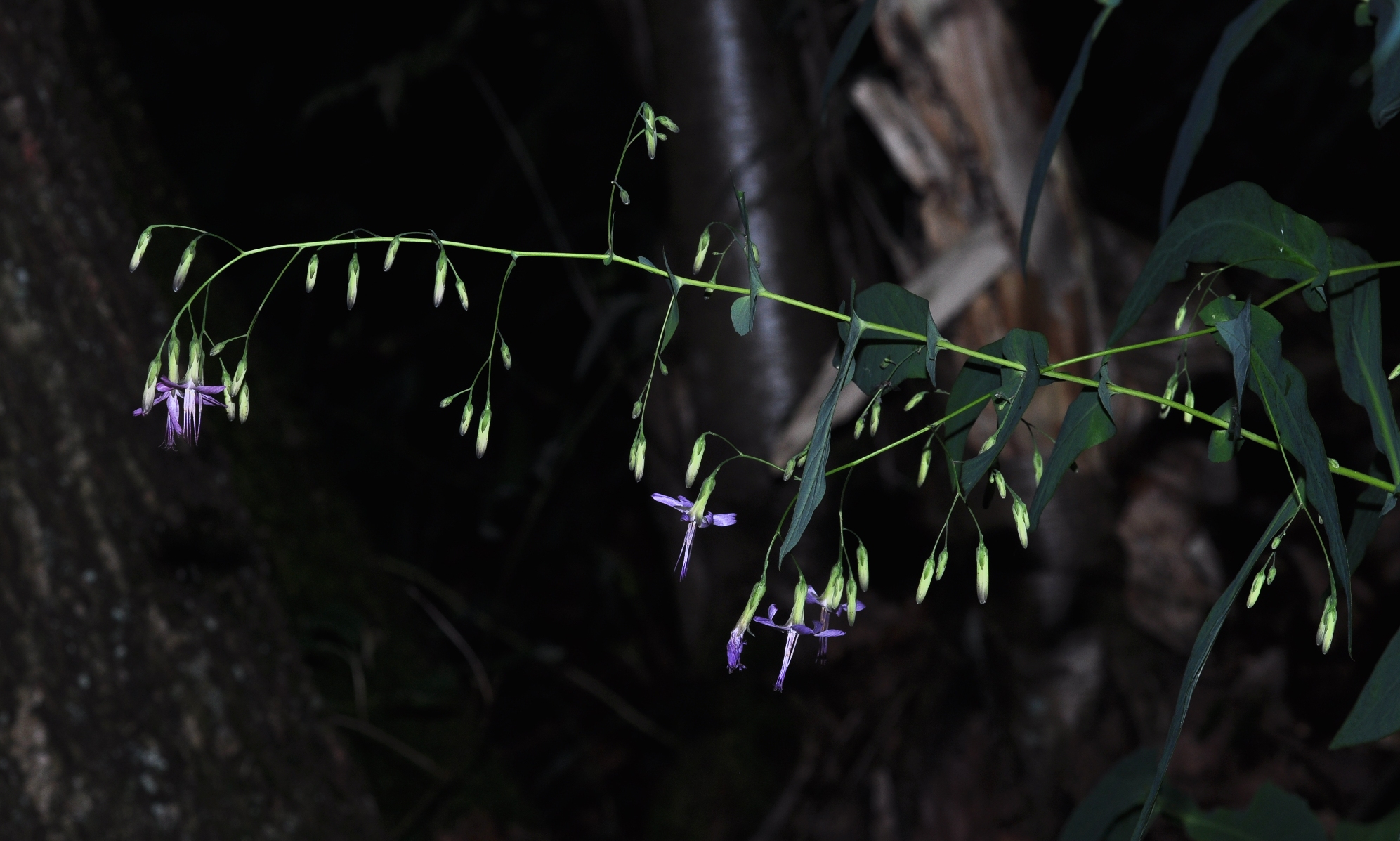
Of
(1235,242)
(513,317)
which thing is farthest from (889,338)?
(513,317)

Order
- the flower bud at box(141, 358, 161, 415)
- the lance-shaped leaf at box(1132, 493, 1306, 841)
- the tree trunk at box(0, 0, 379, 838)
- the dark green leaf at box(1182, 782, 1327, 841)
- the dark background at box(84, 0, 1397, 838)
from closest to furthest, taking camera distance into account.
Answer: the lance-shaped leaf at box(1132, 493, 1306, 841)
the flower bud at box(141, 358, 161, 415)
the dark green leaf at box(1182, 782, 1327, 841)
the tree trunk at box(0, 0, 379, 838)
the dark background at box(84, 0, 1397, 838)

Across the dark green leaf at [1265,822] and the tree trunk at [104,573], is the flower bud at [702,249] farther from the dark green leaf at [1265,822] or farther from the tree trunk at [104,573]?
the tree trunk at [104,573]

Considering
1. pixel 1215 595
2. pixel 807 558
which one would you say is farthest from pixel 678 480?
pixel 1215 595

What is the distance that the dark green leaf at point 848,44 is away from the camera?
1.90 ft

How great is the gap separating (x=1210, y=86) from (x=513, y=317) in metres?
2.11

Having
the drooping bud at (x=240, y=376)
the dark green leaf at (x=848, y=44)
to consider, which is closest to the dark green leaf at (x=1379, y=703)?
the dark green leaf at (x=848, y=44)

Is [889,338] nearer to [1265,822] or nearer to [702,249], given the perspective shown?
[702,249]

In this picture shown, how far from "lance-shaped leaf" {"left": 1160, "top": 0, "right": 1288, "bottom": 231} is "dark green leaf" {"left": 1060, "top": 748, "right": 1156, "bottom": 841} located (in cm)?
41

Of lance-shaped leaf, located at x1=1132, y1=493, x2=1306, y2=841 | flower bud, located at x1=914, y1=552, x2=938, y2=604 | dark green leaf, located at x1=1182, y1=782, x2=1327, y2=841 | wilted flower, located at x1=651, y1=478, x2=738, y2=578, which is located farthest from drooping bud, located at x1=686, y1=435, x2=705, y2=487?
dark green leaf, located at x1=1182, y1=782, x2=1327, y2=841

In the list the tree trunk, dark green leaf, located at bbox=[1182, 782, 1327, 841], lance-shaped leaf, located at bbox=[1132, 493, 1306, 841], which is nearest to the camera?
lance-shaped leaf, located at bbox=[1132, 493, 1306, 841]

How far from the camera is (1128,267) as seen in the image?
1496 mm

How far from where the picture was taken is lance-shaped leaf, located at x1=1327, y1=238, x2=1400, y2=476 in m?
0.49

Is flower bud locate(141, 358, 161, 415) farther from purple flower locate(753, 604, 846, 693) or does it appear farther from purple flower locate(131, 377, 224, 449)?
purple flower locate(753, 604, 846, 693)

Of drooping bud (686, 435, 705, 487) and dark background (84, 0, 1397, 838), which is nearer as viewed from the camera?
drooping bud (686, 435, 705, 487)
